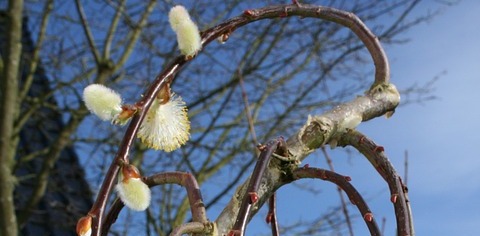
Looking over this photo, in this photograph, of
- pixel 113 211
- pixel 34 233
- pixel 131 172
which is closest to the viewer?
pixel 131 172

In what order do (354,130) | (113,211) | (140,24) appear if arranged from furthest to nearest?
(140,24) → (354,130) → (113,211)

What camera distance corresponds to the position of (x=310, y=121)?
74 centimetres

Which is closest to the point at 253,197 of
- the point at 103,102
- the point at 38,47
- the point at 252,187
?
the point at 252,187

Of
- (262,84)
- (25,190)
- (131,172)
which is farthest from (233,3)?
(131,172)

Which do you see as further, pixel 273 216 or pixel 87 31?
pixel 87 31

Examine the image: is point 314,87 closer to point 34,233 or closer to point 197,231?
point 34,233

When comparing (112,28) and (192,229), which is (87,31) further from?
(192,229)

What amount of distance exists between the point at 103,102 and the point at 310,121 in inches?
9.7

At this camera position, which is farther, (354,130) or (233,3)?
(233,3)

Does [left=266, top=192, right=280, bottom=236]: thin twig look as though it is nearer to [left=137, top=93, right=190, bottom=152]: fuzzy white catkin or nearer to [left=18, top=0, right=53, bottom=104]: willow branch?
[left=137, top=93, right=190, bottom=152]: fuzzy white catkin

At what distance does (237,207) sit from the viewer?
65cm

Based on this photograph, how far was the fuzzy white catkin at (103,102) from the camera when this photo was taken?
56cm

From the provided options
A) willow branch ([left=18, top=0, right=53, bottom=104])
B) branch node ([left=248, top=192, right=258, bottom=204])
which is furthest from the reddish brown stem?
willow branch ([left=18, top=0, right=53, bottom=104])

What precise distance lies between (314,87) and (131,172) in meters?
2.89
